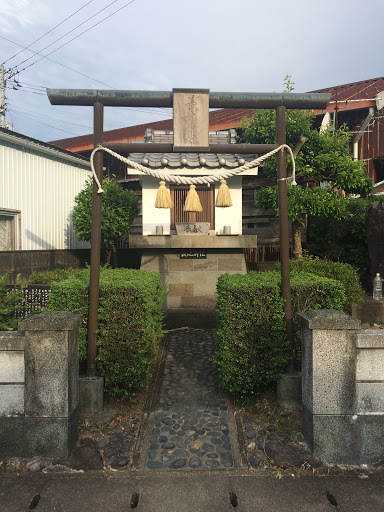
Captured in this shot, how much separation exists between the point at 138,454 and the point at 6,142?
37.7ft

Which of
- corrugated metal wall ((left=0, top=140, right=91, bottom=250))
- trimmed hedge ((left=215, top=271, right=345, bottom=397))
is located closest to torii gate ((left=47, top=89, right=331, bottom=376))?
trimmed hedge ((left=215, top=271, right=345, bottom=397))

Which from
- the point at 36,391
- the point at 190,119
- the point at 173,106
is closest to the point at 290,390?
the point at 36,391

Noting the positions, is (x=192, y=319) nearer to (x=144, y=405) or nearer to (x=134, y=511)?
(x=144, y=405)

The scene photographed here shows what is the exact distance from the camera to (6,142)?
37.2ft

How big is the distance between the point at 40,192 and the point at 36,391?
10.9m

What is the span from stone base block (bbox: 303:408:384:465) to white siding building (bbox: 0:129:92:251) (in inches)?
456

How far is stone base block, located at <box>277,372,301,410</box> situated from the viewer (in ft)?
15.6

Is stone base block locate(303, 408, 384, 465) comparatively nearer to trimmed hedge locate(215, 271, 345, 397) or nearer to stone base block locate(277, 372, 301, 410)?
stone base block locate(277, 372, 301, 410)

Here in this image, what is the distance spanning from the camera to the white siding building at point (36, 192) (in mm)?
11508

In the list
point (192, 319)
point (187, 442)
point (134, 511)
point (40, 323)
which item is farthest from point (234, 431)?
point (192, 319)

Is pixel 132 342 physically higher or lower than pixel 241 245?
lower

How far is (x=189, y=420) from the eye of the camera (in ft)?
15.4

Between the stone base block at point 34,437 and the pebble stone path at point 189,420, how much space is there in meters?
1.08

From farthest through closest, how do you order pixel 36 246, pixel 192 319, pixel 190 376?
pixel 36 246
pixel 192 319
pixel 190 376
